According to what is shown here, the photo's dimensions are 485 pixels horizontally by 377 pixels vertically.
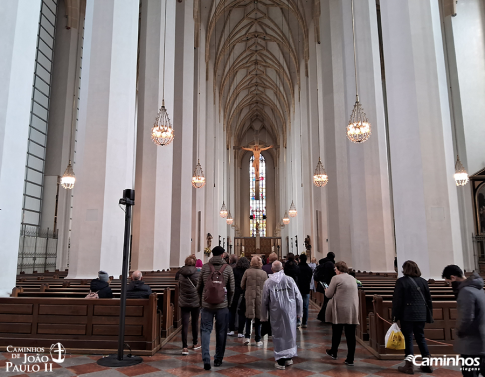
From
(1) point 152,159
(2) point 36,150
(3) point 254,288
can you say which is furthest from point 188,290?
(2) point 36,150

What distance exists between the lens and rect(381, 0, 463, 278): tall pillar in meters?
6.69

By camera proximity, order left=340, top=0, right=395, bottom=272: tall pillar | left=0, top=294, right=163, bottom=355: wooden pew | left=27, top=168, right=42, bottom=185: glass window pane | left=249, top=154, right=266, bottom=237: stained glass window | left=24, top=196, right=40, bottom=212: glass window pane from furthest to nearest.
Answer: left=249, top=154, right=266, bottom=237: stained glass window
left=27, top=168, right=42, bottom=185: glass window pane
left=24, top=196, right=40, bottom=212: glass window pane
left=340, top=0, right=395, bottom=272: tall pillar
left=0, top=294, right=163, bottom=355: wooden pew

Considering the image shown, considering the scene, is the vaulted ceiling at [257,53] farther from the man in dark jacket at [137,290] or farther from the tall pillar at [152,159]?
the man in dark jacket at [137,290]

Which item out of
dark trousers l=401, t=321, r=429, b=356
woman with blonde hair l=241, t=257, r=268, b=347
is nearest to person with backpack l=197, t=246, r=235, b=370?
woman with blonde hair l=241, t=257, r=268, b=347

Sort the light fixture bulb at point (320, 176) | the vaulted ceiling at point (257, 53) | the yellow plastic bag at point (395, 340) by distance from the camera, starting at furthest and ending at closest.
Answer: the vaulted ceiling at point (257, 53)
the light fixture bulb at point (320, 176)
the yellow plastic bag at point (395, 340)

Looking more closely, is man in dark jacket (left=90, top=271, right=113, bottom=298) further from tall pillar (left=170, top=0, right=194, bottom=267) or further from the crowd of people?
tall pillar (left=170, top=0, right=194, bottom=267)

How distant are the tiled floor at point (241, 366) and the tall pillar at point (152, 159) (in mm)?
6784

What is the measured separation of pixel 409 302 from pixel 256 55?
28.8 meters

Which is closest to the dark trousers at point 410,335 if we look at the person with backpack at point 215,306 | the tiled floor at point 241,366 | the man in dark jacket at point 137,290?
the tiled floor at point 241,366

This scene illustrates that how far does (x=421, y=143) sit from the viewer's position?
22.7ft

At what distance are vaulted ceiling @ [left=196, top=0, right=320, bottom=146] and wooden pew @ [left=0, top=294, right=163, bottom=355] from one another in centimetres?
1759

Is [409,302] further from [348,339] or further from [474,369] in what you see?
A: [474,369]

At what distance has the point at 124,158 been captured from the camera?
8125 millimetres

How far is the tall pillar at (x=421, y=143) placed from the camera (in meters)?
6.69
